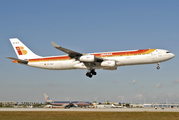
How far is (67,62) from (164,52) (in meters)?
21.7

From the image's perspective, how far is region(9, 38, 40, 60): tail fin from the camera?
2314 inches

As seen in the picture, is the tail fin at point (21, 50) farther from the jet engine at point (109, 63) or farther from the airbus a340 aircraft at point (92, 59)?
the jet engine at point (109, 63)

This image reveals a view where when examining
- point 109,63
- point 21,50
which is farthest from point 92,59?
point 21,50

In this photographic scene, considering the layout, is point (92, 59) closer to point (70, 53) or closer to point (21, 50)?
point (70, 53)

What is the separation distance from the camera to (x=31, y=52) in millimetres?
59031

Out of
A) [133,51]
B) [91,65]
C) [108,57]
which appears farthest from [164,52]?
[91,65]

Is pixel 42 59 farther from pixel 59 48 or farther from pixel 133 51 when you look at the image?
pixel 133 51

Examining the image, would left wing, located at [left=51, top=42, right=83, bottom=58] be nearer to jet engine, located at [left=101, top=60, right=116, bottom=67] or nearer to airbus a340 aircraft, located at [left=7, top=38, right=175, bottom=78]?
airbus a340 aircraft, located at [left=7, top=38, right=175, bottom=78]

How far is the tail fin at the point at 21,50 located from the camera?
5878 cm

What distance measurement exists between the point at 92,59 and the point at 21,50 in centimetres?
2239

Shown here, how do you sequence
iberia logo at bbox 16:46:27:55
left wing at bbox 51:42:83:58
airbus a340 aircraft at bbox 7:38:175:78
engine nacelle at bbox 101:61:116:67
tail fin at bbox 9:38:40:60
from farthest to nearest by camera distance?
1. iberia logo at bbox 16:46:27:55
2. tail fin at bbox 9:38:40:60
3. engine nacelle at bbox 101:61:116:67
4. airbus a340 aircraft at bbox 7:38:175:78
5. left wing at bbox 51:42:83:58
